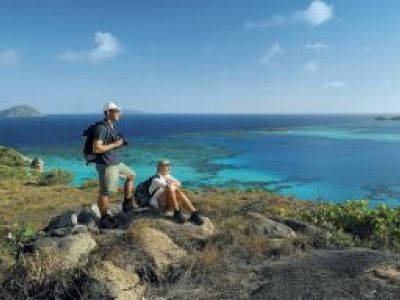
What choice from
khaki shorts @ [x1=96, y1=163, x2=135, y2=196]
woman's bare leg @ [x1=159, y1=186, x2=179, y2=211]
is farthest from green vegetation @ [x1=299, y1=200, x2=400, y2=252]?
khaki shorts @ [x1=96, y1=163, x2=135, y2=196]

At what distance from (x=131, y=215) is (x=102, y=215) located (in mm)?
665

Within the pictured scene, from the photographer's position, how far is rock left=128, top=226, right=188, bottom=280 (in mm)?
8703

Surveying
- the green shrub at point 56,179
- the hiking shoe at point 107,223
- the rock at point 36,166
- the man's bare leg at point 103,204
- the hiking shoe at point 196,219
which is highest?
the man's bare leg at point 103,204

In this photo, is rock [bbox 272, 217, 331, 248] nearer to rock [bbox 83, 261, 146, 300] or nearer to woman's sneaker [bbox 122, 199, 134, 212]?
woman's sneaker [bbox 122, 199, 134, 212]

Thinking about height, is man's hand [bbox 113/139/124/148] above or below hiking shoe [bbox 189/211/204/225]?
above

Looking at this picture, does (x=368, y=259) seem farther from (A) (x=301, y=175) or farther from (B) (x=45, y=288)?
(A) (x=301, y=175)

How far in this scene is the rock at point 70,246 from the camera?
28.1 ft

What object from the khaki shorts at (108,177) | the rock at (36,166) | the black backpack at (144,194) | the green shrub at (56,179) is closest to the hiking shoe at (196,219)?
the black backpack at (144,194)

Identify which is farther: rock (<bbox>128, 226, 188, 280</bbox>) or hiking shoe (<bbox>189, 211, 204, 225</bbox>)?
hiking shoe (<bbox>189, 211, 204, 225</bbox>)

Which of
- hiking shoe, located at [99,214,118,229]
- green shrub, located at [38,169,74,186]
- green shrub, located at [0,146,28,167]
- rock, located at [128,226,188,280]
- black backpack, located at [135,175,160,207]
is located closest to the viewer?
rock, located at [128,226,188,280]

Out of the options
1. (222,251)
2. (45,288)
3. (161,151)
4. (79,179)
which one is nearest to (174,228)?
(222,251)

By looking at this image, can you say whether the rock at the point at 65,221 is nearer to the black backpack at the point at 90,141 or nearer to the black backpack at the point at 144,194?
the black backpack at the point at 144,194

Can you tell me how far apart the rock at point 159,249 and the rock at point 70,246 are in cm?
77

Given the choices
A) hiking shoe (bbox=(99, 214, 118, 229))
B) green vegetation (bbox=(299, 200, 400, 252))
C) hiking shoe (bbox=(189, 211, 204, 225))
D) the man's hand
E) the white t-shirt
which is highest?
the man's hand
